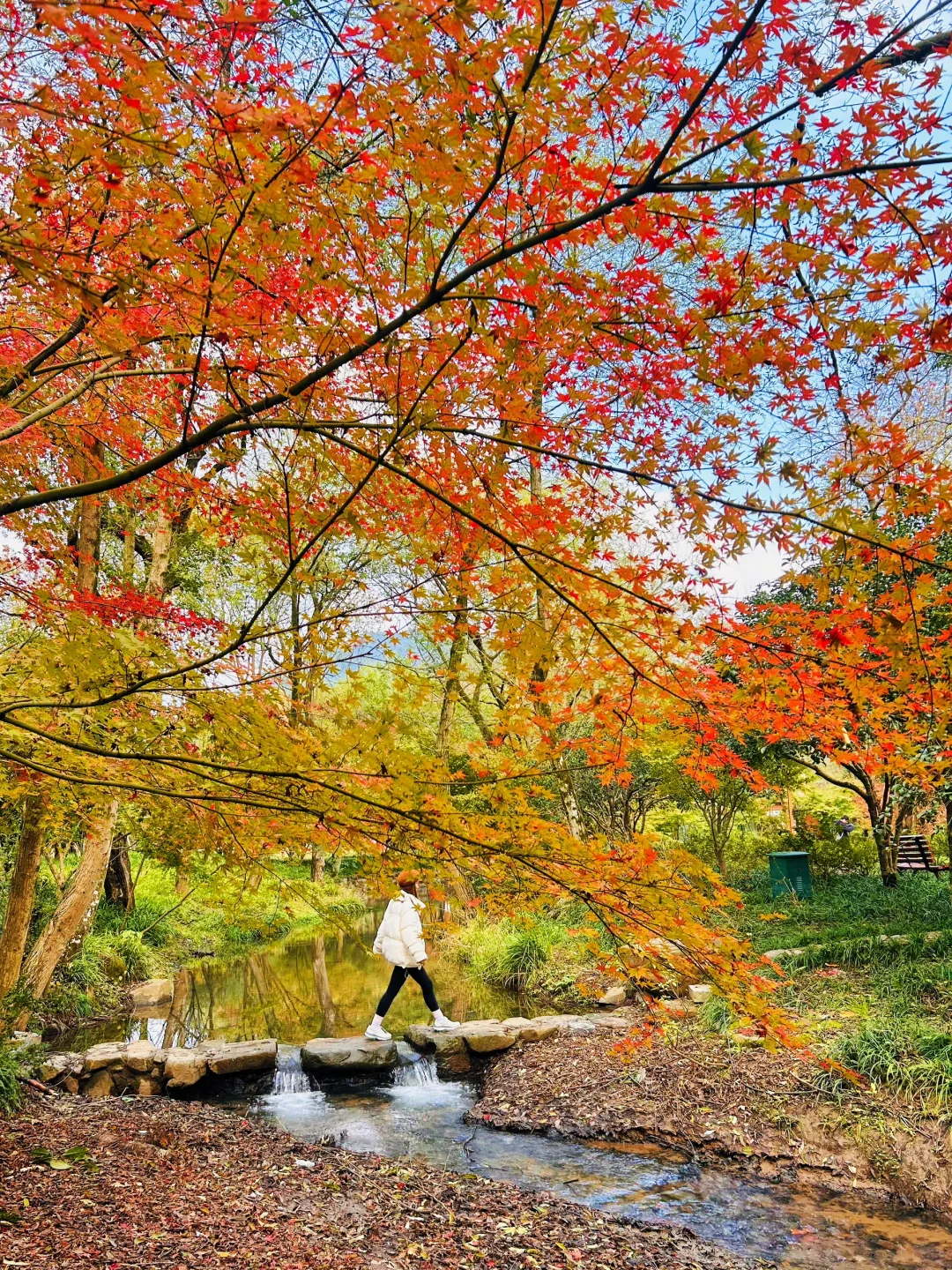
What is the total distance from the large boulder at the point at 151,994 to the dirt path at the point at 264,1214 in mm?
4591

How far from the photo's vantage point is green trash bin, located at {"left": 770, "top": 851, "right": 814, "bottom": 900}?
1094 cm

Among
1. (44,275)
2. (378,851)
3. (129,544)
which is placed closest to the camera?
(44,275)

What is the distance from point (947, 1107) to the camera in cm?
431

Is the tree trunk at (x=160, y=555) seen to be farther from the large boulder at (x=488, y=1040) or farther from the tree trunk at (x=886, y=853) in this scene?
the tree trunk at (x=886, y=853)

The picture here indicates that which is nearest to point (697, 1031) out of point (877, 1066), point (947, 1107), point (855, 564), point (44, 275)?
point (877, 1066)

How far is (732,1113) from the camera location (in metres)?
4.81

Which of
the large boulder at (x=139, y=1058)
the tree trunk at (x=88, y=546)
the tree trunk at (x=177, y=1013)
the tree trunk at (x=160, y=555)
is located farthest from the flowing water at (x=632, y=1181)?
the tree trunk at (x=160, y=555)

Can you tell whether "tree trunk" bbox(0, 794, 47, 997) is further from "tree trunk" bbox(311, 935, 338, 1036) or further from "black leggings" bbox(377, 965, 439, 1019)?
"black leggings" bbox(377, 965, 439, 1019)

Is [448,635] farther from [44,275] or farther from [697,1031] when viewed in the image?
[697,1031]

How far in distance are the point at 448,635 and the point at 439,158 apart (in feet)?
6.26

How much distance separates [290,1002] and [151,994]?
5.76 feet

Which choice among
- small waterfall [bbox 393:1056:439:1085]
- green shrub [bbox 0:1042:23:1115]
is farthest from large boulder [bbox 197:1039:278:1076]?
green shrub [bbox 0:1042:23:1115]

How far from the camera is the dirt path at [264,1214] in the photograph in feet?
10.2

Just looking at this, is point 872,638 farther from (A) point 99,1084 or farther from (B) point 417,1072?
(A) point 99,1084
